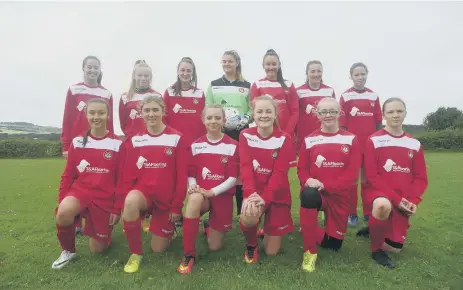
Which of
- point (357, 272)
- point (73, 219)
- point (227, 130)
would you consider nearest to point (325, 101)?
point (227, 130)

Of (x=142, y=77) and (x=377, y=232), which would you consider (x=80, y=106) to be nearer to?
(x=142, y=77)

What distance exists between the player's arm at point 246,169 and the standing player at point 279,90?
1.23m

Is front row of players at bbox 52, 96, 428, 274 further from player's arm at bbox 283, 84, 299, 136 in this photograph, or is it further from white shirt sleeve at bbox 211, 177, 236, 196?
player's arm at bbox 283, 84, 299, 136

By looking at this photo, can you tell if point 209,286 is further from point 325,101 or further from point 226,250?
point 325,101

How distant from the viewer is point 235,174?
4.80 m

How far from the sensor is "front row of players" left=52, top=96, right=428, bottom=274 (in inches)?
178

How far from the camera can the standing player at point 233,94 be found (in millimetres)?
5500

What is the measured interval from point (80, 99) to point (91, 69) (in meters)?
0.48

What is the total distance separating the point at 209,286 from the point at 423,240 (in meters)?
3.18

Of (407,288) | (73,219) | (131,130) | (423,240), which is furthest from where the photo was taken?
(131,130)

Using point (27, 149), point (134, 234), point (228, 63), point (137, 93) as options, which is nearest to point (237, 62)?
point (228, 63)

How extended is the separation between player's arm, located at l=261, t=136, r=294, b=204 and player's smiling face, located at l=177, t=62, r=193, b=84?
193cm

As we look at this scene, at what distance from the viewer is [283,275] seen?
4004 mm

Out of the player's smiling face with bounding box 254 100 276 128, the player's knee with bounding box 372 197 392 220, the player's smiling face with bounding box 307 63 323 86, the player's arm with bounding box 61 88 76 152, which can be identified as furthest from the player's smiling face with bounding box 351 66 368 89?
the player's arm with bounding box 61 88 76 152
